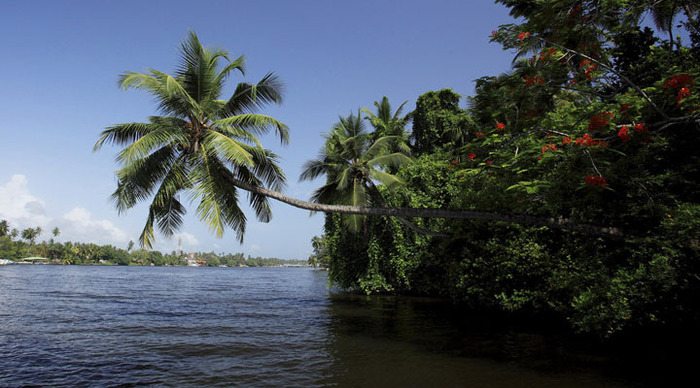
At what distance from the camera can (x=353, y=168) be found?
17.0 metres

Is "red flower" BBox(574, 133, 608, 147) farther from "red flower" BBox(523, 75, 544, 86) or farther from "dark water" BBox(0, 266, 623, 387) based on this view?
"dark water" BBox(0, 266, 623, 387)

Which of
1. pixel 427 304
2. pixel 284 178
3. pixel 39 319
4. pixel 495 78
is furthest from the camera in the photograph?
pixel 427 304

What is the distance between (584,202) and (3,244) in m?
143

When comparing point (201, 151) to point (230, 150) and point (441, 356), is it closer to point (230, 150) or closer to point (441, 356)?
point (230, 150)

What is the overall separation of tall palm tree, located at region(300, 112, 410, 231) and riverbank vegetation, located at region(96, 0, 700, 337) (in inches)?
5.1

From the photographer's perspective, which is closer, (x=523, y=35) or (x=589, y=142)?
(x=589, y=142)

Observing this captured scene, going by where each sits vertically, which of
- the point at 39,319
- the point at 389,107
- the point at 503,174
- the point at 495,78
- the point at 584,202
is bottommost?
the point at 39,319

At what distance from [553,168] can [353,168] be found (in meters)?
9.17

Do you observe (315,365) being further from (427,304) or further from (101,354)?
(427,304)

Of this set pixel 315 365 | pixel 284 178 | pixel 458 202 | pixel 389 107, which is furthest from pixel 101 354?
pixel 389 107

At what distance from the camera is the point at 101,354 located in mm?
10094

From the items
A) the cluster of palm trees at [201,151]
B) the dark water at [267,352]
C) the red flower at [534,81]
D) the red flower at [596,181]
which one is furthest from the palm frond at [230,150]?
the red flower at [596,181]

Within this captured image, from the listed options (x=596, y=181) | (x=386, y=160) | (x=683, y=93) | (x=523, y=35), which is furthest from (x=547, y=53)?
(x=386, y=160)

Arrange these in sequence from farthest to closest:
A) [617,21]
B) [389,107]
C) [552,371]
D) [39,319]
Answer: [389,107], [39,319], [552,371], [617,21]
